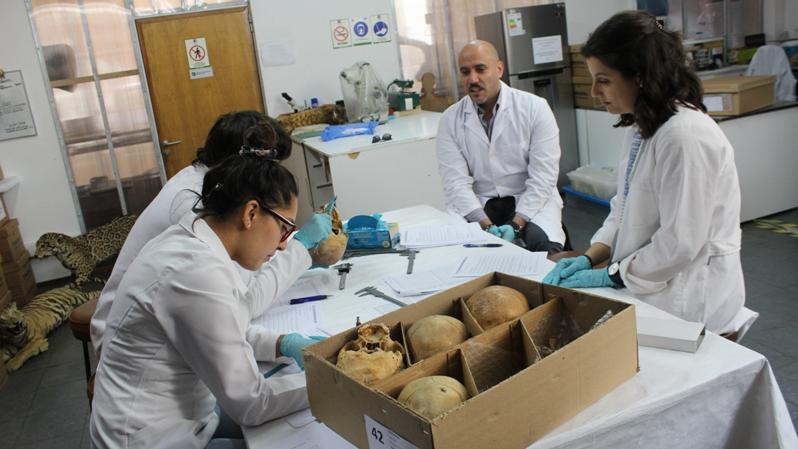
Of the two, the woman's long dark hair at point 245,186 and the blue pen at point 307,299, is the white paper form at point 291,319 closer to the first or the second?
the blue pen at point 307,299

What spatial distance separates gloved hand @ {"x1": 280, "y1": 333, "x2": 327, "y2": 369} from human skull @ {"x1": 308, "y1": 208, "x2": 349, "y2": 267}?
2.07ft

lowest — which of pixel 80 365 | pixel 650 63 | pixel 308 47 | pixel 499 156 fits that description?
pixel 80 365

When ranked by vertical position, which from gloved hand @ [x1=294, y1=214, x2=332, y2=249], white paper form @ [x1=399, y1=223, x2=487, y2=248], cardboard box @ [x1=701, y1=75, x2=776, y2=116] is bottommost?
white paper form @ [x1=399, y1=223, x2=487, y2=248]

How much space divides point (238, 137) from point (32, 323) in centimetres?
259

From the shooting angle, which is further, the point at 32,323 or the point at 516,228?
the point at 32,323

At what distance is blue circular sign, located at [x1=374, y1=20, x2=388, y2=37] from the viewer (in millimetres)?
5590

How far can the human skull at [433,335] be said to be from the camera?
4.12ft

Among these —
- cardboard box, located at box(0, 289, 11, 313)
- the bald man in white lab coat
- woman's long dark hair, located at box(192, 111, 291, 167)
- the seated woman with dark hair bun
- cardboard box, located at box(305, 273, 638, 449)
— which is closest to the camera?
cardboard box, located at box(305, 273, 638, 449)

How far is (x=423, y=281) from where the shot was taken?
198 cm

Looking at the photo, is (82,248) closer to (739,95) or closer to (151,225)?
(151,225)

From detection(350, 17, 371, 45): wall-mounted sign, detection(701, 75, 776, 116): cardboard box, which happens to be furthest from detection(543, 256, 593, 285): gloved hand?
detection(350, 17, 371, 45): wall-mounted sign

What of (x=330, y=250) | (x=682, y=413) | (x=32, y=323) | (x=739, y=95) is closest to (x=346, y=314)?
(x=330, y=250)

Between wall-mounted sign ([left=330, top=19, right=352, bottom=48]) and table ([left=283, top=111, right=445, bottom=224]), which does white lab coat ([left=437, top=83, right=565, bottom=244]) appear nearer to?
table ([left=283, top=111, right=445, bottom=224])

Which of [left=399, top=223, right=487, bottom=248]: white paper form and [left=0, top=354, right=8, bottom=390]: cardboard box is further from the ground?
[left=399, top=223, right=487, bottom=248]: white paper form
